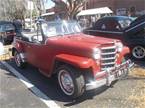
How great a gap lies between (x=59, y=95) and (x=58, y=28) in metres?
2.05

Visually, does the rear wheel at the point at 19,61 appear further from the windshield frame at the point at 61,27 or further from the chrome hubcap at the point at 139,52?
the chrome hubcap at the point at 139,52

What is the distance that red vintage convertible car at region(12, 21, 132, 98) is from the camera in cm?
650

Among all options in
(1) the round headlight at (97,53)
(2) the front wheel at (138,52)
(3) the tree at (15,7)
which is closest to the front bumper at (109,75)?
(1) the round headlight at (97,53)

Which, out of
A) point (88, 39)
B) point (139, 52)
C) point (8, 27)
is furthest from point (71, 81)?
point (8, 27)

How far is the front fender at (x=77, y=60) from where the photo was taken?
6262 mm

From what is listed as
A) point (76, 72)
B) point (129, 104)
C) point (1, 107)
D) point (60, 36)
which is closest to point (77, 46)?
point (76, 72)

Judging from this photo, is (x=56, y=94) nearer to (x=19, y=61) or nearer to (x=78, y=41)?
(x=78, y=41)

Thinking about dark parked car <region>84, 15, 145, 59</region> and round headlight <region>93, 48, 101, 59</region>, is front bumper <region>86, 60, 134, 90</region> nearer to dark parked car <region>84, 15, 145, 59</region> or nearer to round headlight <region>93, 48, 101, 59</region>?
round headlight <region>93, 48, 101, 59</region>

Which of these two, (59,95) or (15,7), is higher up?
(15,7)

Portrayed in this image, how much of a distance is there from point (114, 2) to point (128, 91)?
36.7 m

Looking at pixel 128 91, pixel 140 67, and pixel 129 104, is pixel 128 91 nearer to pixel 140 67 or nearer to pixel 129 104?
pixel 129 104

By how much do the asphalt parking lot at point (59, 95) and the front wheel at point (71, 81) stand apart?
0.65ft

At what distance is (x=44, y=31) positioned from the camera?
8.09m

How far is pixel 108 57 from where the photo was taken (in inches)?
270
